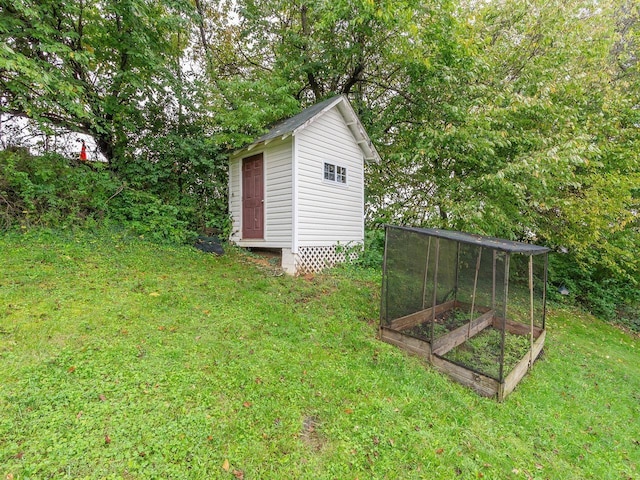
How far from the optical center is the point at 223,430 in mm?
2389

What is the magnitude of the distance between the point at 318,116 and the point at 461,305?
201 inches

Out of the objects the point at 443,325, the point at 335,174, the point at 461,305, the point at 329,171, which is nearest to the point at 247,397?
the point at 443,325

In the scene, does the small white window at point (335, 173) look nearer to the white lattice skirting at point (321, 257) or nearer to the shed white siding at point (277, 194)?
the shed white siding at point (277, 194)

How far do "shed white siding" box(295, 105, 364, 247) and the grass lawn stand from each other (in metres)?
2.43

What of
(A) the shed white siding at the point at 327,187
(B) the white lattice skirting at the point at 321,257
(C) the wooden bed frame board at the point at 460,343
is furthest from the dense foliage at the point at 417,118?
(C) the wooden bed frame board at the point at 460,343

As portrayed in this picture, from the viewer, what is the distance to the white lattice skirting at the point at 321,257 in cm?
700

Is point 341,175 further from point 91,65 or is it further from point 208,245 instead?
point 91,65

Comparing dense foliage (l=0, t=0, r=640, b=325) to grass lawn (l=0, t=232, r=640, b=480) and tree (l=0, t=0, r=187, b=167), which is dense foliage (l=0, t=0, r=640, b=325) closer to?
tree (l=0, t=0, r=187, b=167)

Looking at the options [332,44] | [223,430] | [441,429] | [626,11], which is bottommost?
[441,429]

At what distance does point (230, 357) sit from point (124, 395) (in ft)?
3.41

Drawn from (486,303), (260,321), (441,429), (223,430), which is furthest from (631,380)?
(223,430)

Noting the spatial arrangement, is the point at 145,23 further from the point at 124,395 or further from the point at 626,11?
the point at 626,11

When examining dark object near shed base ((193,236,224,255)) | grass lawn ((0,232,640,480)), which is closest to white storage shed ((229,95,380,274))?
dark object near shed base ((193,236,224,255))

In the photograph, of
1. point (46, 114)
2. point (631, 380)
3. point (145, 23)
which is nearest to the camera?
point (631, 380)
